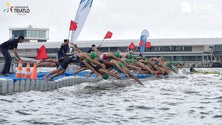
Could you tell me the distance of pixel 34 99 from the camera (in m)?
14.2

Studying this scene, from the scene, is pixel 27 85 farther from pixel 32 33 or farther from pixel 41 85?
pixel 32 33

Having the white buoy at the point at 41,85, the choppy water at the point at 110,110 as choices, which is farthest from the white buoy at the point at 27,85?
the choppy water at the point at 110,110

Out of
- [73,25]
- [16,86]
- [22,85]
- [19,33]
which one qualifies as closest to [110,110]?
[16,86]

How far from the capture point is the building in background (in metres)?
168

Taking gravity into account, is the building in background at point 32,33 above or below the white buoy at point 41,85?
above

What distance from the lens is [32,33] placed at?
16925 centimetres

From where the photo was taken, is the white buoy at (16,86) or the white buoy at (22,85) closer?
the white buoy at (16,86)

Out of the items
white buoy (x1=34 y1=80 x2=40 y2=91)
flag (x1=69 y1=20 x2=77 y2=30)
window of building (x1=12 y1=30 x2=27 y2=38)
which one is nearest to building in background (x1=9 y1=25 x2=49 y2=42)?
window of building (x1=12 y1=30 x2=27 y2=38)

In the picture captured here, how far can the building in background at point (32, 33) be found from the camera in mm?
167875

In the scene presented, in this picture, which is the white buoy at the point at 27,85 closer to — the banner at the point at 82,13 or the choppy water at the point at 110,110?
the choppy water at the point at 110,110

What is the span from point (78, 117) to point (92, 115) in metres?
0.52

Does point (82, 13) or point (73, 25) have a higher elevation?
point (82, 13)

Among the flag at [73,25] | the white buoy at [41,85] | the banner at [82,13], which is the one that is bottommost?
the white buoy at [41,85]

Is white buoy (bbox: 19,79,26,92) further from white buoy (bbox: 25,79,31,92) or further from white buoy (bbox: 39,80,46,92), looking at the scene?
white buoy (bbox: 39,80,46,92)
